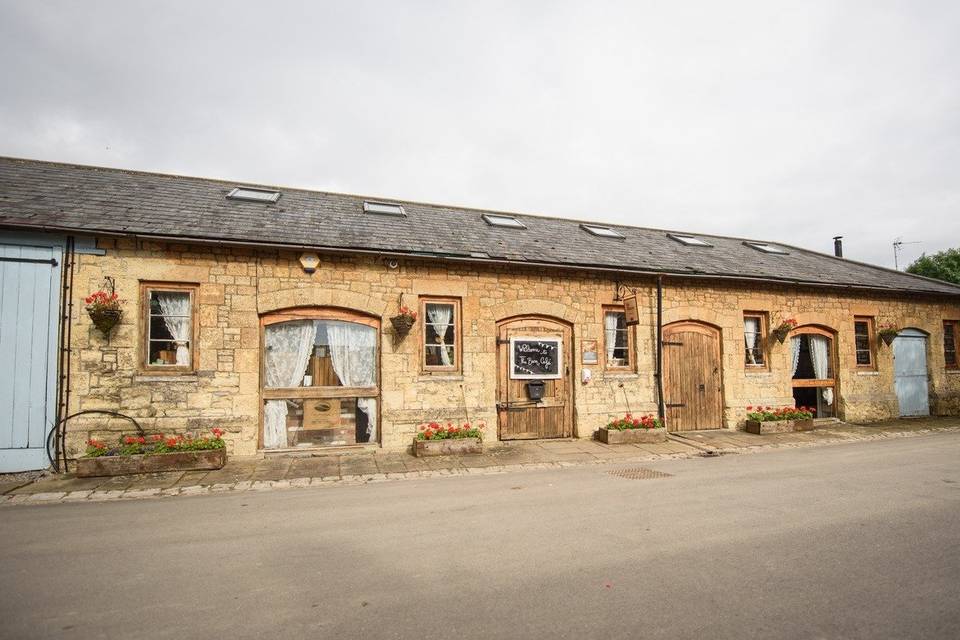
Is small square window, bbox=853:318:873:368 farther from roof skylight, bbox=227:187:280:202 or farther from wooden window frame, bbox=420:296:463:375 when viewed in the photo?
roof skylight, bbox=227:187:280:202

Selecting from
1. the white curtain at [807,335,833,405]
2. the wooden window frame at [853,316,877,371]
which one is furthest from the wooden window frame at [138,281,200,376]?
the wooden window frame at [853,316,877,371]

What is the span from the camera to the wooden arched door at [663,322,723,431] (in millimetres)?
11469

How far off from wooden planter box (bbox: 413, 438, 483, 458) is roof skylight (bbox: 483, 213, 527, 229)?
6.16 m

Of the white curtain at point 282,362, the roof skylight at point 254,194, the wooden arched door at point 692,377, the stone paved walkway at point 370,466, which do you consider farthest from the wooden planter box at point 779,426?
the roof skylight at point 254,194

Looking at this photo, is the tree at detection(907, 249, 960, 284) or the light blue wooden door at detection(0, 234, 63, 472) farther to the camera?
the tree at detection(907, 249, 960, 284)

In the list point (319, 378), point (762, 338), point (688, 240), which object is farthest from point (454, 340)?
point (688, 240)

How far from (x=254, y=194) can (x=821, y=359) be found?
49.0 ft

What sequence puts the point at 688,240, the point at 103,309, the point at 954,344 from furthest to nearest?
the point at 688,240, the point at 954,344, the point at 103,309

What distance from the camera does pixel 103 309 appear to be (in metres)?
7.71

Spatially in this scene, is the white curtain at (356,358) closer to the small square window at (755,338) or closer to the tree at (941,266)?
the small square window at (755,338)

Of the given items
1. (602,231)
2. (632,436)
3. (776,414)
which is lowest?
(632,436)

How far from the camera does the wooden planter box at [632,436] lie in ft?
32.8

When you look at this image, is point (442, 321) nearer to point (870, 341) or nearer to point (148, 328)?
point (148, 328)

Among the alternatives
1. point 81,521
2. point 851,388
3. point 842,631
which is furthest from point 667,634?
point 851,388
